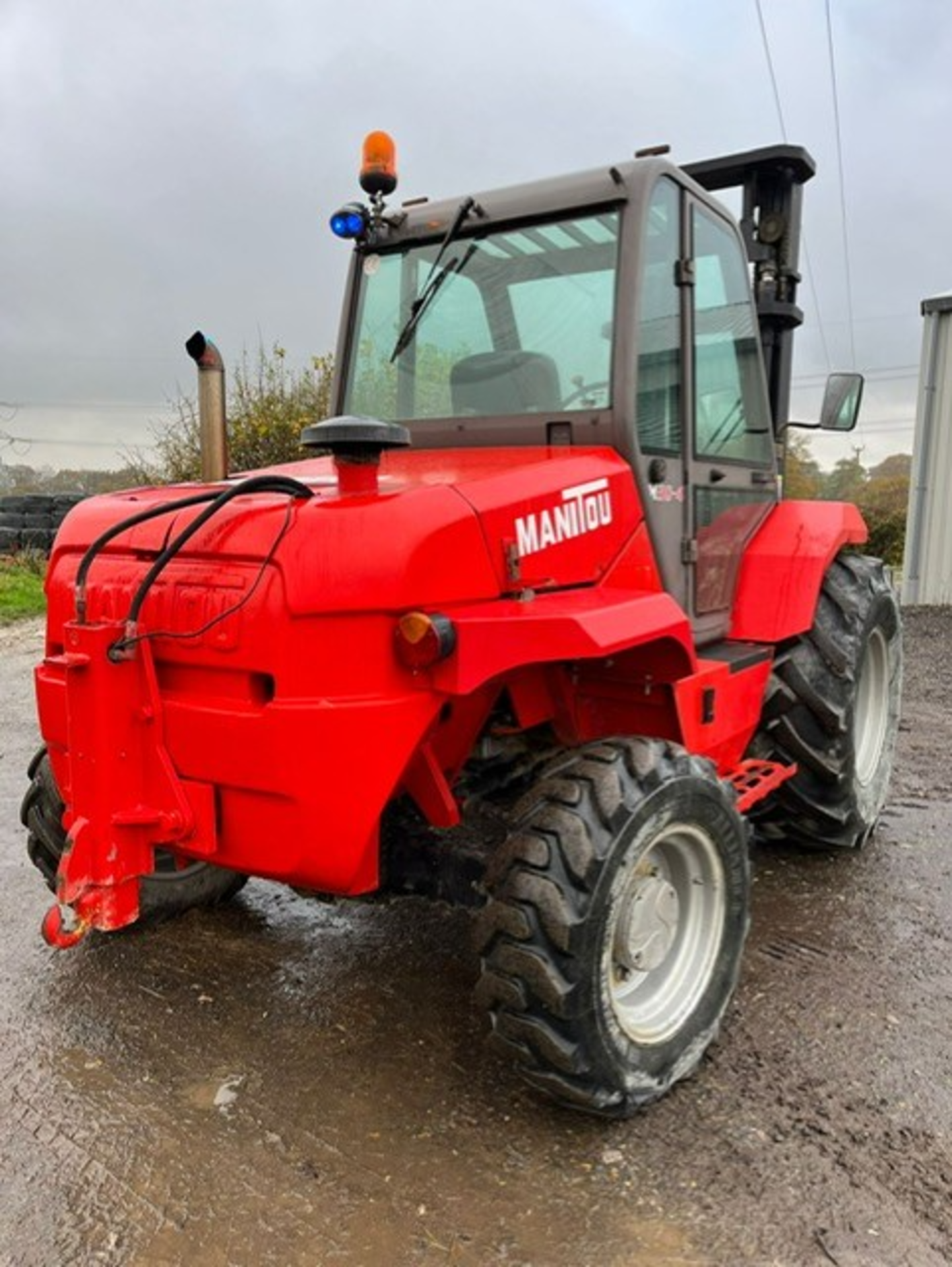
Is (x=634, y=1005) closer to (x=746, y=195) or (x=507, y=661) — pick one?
(x=507, y=661)

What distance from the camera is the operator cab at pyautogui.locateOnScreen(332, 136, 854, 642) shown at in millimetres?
3086

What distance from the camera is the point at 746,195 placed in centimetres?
461

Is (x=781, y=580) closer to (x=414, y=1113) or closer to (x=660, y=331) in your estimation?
Result: (x=660, y=331)

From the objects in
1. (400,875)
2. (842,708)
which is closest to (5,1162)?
(400,875)

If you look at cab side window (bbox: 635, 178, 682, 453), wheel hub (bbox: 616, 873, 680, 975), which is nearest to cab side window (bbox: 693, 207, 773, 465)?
cab side window (bbox: 635, 178, 682, 453)

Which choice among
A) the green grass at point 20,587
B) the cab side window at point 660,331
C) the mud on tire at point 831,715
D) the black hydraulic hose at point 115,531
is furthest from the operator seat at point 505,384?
the green grass at point 20,587

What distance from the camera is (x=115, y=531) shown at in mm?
2555

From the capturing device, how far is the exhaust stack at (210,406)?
3.05 meters

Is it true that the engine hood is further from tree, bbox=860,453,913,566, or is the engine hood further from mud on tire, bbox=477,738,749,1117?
tree, bbox=860,453,913,566

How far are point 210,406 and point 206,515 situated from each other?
33.8 inches

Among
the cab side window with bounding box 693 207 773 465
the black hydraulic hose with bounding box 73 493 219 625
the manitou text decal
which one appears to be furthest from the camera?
the cab side window with bounding box 693 207 773 465

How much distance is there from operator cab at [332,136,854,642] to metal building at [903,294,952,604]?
851cm

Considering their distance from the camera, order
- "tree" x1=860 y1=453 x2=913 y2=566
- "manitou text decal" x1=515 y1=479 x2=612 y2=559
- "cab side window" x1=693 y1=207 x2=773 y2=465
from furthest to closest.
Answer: "tree" x1=860 y1=453 x2=913 y2=566 → "cab side window" x1=693 y1=207 x2=773 y2=465 → "manitou text decal" x1=515 y1=479 x2=612 y2=559

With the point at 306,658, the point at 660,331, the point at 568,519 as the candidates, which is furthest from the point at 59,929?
the point at 660,331
